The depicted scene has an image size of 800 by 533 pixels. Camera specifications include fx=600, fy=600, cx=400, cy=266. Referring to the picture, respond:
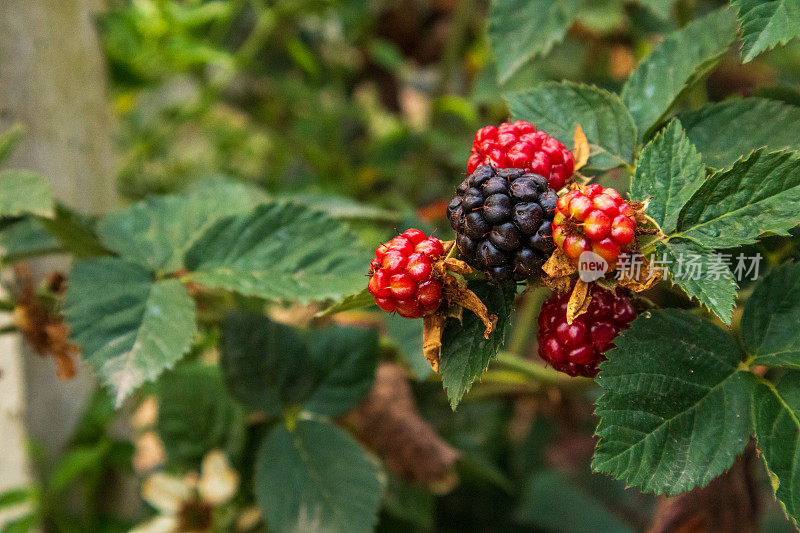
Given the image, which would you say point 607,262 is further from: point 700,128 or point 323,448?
point 323,448

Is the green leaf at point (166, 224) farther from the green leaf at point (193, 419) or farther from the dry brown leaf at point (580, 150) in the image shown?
the dry brown leaf at point (580, 150)

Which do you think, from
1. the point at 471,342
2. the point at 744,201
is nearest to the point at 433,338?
the point at 471,342

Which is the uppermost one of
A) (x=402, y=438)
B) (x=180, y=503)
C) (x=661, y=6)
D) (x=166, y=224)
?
(x=661, y=6)

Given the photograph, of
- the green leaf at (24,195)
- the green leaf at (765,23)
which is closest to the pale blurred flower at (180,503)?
the green leaf at (24,195)

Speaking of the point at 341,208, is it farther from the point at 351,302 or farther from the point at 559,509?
the point at 559,509

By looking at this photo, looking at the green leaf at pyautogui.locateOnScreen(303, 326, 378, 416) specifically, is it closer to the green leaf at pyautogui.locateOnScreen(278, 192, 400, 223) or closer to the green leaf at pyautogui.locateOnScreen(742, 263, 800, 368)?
the green leaf at pyautogui.locateOnScreen(278, 192, 400, 223)

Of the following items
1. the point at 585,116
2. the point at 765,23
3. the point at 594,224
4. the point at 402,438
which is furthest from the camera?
the point at 402,438

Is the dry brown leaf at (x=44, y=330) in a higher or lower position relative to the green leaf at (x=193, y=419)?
higher
